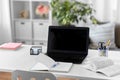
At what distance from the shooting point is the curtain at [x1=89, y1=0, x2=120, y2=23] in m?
3.86

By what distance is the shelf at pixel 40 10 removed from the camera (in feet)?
13.6

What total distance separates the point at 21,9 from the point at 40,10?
522mm

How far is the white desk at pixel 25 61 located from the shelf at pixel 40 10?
164 centimetres

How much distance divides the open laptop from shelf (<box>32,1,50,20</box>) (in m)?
1.79

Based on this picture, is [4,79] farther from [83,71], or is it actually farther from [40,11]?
[83,71]

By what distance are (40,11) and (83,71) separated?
2.46 meters

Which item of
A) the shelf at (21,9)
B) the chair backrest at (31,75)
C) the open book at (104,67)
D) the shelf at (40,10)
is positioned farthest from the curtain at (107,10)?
the chair backrest at (31,75)

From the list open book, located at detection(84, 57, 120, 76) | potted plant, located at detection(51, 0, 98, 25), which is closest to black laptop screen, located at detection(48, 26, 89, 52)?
open book, located at detection(84, 57, 120, 76)

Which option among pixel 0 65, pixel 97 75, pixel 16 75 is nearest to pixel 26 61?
pixel 0 65

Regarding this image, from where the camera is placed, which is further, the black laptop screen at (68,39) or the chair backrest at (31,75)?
the black laptop screen at (68,39)

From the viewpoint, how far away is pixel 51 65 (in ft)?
6.48

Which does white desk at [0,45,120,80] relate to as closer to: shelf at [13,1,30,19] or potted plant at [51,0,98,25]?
potted plant at [51,0,98,25]

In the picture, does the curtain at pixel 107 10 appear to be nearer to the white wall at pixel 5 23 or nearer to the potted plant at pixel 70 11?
the potted plant at pixel 70 11

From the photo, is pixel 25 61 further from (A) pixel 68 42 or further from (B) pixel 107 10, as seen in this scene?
(B) pixel 107 10
